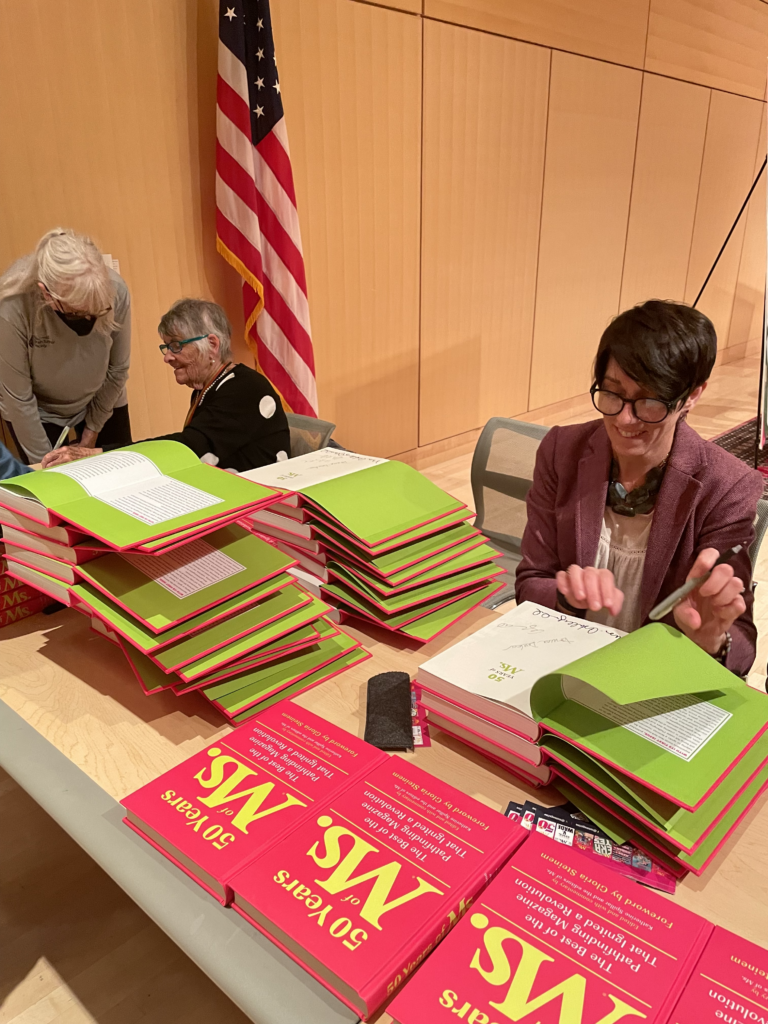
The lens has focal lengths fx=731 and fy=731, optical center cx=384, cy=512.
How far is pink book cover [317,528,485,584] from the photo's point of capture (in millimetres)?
1259

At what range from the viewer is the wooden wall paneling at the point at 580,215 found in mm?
4848

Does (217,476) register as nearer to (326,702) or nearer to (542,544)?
(326,702)

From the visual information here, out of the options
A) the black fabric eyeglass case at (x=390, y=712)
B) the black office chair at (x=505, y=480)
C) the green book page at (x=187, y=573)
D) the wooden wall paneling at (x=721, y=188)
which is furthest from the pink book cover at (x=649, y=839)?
the wooden wall paneling at (x=721, y=188)

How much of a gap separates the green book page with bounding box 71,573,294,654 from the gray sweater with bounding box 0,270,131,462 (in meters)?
1.82

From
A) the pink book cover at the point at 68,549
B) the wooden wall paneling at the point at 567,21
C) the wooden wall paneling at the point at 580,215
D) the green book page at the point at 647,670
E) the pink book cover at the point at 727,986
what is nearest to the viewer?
the pink book cover at the point at 727,986

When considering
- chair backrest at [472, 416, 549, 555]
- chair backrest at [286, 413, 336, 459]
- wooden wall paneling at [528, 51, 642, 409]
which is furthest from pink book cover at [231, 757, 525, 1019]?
wooden wall paneling at [528, 51, 642, 409]

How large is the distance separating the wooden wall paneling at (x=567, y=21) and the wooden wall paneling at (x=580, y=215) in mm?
104

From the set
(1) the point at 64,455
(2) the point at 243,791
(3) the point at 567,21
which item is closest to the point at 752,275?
(3) the point at 567,21

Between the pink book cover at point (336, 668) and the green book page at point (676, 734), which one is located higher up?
the green book page at point (676, 734)

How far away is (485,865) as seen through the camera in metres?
0.77

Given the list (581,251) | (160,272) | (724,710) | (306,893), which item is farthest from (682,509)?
(581,251)

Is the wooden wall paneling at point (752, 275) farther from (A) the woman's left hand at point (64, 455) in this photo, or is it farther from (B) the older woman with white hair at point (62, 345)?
(A) the woman's left hand at point (64, 455)

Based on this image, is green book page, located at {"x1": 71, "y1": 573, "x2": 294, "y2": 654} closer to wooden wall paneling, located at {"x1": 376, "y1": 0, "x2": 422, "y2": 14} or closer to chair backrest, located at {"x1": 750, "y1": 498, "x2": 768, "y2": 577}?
chair backrest, located at {"x1": 750, "y1": 498, "x2": 768, "y2": 577}

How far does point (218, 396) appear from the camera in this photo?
2.42 metres
